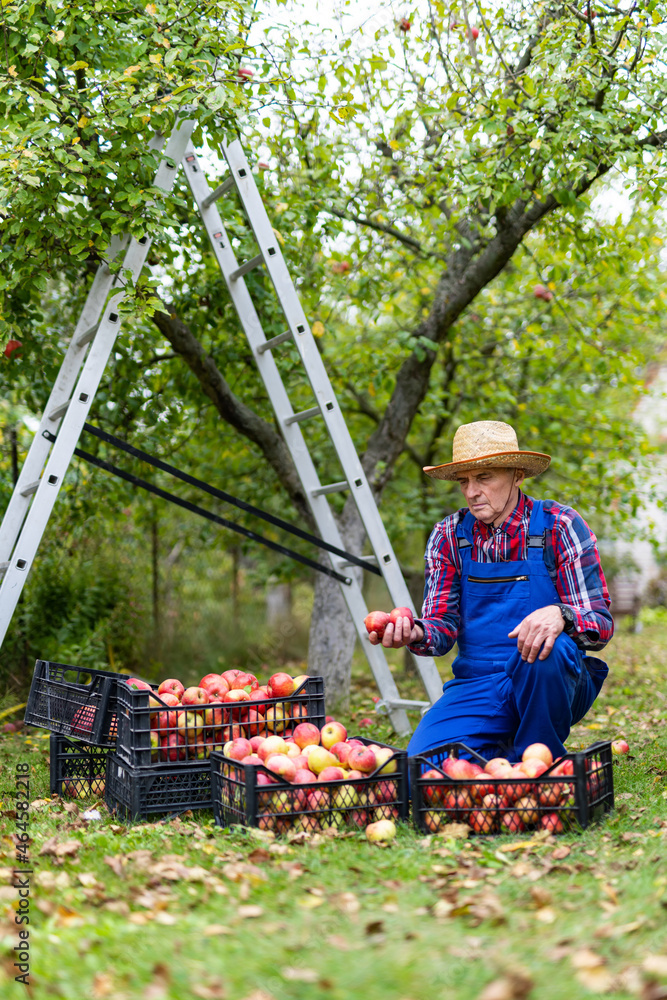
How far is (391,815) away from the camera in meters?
3.07

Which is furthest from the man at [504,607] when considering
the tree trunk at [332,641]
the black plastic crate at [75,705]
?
the tree trunk at [332,641]

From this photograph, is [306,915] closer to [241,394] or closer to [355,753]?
[355,753]

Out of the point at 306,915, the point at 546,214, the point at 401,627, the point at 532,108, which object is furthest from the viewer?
the point at 546,214

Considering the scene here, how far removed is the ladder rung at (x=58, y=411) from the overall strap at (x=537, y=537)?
2.36 metres

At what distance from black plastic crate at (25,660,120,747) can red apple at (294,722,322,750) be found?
2.37 feet

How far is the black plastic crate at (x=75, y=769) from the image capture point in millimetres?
3828

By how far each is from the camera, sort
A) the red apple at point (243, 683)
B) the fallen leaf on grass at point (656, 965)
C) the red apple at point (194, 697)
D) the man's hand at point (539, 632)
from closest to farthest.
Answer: the fallen leaf on grass at point (656, 965) < the man's hand at point (539, 632) < the red apple at point (194, 697) < the red apple at point (243, 683)

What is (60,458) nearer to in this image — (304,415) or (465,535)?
(304,415)

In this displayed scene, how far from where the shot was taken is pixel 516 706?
3.41 metres

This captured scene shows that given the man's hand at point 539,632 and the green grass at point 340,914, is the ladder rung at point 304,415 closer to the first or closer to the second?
the man's hand at point 539,632

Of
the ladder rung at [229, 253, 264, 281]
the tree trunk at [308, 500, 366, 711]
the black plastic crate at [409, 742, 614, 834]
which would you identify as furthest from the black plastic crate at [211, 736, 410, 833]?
the tree trunk at [308, 500, 366, 711]

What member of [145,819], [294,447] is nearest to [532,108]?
[294,447]

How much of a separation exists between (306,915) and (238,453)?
5791 millimetres

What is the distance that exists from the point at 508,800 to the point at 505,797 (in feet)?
0.05
